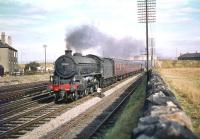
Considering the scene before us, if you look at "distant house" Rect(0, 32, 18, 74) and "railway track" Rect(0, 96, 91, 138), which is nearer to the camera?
"railway track" Rect(0, 96, 91, 138)

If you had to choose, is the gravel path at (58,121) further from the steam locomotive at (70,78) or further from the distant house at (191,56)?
the distant house at (191,56)

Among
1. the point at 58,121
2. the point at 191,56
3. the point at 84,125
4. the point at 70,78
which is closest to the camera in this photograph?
the point at 84,125

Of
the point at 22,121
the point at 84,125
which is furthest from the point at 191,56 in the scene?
the point at 84,125

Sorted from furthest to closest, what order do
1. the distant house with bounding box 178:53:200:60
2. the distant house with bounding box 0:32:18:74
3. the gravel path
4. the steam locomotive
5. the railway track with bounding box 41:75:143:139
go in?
the distant house with bounding box 178:53:200:60 → the distant house with bounding box 0:32:18:74 → the steam locomotive → the gravel path → the railway track with bounding box 41:75:143:139

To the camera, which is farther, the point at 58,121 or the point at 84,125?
the point at 58,121

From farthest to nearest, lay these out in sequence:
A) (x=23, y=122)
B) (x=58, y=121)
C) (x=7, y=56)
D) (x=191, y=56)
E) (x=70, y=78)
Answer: (x=191, y=56) < (x=7, y=56) < (x=70, y=78) < (x=58, y=121) < (x=23, y=122)

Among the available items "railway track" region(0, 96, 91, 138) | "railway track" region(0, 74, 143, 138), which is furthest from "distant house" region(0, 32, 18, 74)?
"railway track" region(0, 96, 91, 138)

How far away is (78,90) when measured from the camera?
77.2 ft

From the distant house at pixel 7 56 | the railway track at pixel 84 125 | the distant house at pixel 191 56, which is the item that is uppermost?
the distant house at pixel 191 56

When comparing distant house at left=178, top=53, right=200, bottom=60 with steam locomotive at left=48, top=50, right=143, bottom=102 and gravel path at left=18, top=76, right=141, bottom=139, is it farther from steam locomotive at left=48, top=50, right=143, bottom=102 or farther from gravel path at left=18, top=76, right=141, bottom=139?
gravel path at left=18, top=76, right=141, bottom=139

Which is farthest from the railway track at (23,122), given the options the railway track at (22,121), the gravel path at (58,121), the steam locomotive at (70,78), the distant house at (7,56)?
the distant house at (7,56)

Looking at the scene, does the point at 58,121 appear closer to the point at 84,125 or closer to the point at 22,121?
the point at 84,125

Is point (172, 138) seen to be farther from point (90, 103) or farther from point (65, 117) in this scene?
point (90, 103)

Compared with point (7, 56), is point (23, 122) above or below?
below
